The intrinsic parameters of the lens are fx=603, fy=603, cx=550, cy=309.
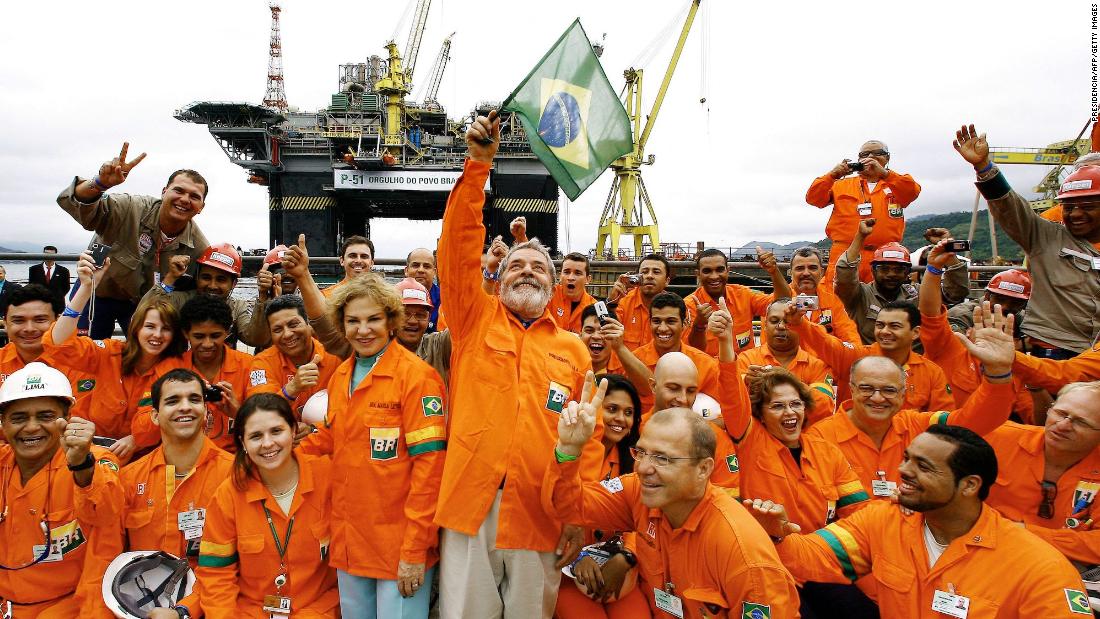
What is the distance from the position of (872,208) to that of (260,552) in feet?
21.6

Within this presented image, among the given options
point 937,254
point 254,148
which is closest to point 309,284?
point 937,254

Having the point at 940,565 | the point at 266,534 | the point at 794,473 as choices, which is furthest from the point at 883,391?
the point at 266,534

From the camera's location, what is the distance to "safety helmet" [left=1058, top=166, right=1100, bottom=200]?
3.69 metres

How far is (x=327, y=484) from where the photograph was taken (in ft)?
10.8

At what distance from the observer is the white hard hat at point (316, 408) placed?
380 cm

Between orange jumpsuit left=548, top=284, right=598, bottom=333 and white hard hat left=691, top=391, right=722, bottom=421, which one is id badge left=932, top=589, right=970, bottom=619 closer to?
white hard hat left=691, top=391, right=722, bottom=421

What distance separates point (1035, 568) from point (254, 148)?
35216 millimetres

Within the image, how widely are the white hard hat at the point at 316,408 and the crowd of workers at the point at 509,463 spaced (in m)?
0.03

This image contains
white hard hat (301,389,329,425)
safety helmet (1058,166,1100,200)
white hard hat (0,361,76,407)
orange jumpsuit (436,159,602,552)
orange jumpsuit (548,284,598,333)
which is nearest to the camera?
orange jumpsuit (436,159,602,552)

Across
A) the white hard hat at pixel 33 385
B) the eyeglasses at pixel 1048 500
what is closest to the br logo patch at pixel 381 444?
the white hard hat at pixel 33 385

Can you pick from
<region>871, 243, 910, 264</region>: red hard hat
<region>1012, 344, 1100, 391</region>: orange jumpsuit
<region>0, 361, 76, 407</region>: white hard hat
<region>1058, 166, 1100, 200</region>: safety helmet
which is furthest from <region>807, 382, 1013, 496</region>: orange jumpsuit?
<region>0, 361, 76, 407</region>: white hard hat

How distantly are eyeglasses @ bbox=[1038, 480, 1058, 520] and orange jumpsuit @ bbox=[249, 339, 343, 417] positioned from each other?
439cm

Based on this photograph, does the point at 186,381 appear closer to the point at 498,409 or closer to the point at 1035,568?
the point at 498,409

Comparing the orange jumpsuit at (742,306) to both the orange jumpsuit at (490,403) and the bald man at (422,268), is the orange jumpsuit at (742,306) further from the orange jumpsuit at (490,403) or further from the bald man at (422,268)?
the orange jumpsuit at (490,403)
